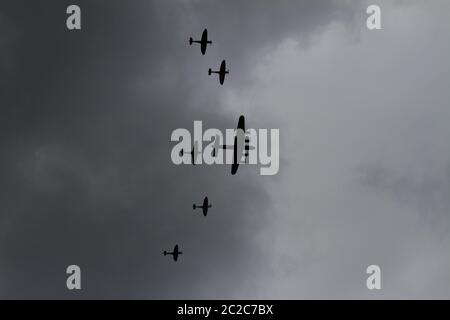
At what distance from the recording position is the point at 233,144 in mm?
150875
